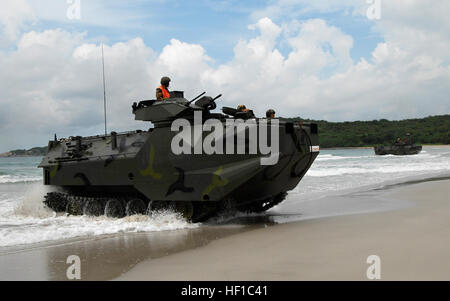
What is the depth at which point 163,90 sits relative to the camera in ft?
34.4

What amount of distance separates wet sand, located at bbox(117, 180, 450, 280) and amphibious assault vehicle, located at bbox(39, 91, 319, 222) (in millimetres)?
1079

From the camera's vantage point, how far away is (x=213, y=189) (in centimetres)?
895

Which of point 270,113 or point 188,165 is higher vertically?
point 270,113

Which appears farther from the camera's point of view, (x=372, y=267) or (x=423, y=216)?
(x=423, y=216)

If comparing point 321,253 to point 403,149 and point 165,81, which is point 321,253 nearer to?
point 165,81

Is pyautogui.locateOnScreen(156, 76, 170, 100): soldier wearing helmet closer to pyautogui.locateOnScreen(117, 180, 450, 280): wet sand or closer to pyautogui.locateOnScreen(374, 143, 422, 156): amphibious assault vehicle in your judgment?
pyautogui.locateOnScreen(117, 180, 450, 280): wet sand

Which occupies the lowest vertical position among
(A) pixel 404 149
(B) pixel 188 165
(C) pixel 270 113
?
(B) pixel 188 165

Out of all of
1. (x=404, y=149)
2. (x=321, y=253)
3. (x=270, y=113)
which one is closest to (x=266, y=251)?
(x=321, y=253)

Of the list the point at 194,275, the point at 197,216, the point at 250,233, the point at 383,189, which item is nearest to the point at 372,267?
the point at 194,275

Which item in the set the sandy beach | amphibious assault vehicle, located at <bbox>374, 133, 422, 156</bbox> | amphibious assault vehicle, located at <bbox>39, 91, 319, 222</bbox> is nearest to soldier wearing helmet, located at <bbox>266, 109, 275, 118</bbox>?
amphibious assault vehicle, located at <bbox>39, 91, 319, 222</bbox>

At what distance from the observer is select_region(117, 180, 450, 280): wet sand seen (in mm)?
5414

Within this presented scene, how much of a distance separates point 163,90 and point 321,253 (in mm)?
5505
